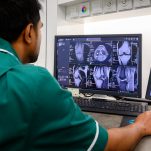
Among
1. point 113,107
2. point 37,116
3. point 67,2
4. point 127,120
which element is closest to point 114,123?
point 127,120

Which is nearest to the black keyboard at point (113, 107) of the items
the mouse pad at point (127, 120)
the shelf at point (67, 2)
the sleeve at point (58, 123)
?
the mouse pad at point (127, 120)

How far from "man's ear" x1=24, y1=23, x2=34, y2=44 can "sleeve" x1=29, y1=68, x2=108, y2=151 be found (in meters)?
0.19

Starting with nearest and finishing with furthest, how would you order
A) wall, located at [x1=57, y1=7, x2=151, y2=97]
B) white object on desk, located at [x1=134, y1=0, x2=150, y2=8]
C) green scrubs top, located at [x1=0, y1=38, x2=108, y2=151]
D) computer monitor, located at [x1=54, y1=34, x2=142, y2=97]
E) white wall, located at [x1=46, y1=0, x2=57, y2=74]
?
green scrubs top, located at [x1=0, y1=38, x2=108, y2=151] → computer monitor, located at [x1=54, y1=34, x2=142, y2=97] → white object on desk, located at [x1=134, y1=0, x2=150, y2=8] → wall, located at [x1=57, y1=7, x2=151, y2=97] → white wall, located at [x1=46, y1=0, x2=57, y2=74]

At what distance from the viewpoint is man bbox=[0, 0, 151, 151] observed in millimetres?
659

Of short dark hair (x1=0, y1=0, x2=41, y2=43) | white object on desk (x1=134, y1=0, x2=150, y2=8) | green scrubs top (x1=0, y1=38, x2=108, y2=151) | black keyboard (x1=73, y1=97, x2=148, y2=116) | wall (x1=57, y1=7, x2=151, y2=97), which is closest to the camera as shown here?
green scrubs top (x1=0, y1=38, x2=108, y2=151)

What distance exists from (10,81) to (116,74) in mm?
934

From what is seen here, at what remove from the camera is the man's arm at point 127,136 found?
0.84 m

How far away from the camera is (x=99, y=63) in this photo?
156cm

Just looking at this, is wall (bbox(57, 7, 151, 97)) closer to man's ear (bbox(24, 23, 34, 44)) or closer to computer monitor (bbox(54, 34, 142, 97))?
computer monitor (bbox(54, 34, 142, 97))

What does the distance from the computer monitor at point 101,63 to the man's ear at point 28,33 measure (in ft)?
2.38

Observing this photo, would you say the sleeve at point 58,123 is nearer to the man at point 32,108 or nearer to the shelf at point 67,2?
the man at point 32,108

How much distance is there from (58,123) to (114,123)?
1.67 ft

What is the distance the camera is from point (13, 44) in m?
0.86

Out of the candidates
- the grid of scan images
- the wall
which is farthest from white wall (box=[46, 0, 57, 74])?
the grid of scan images
